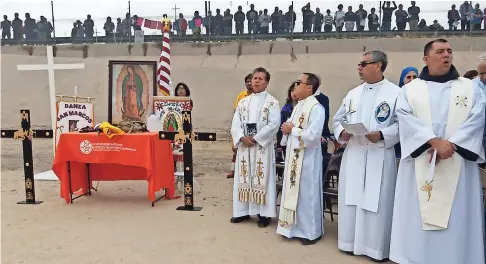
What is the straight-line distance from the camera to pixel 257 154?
17.7 feet

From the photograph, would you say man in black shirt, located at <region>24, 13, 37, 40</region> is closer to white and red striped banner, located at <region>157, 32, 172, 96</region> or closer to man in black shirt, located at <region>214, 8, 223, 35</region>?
man in black shirt, located at <region>214, 8, 223, 35</region>

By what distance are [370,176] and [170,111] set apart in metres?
3.69

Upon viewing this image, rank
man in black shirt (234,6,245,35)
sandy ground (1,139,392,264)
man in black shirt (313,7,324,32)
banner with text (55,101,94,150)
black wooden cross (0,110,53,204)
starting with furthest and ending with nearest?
man in black shirt (234,6,245,35)
man in black shirt (313,7,324,32)
banner with text (55,101,94,150)
black wooden cross (0,110,53,204)
sandy ground (1,139,392,264)

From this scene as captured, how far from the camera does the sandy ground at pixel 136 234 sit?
4457 millimetres

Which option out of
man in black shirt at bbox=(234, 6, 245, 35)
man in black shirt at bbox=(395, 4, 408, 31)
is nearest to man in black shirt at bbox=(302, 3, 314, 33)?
man in black shirt at bbox=(234, 6, 245, 35)

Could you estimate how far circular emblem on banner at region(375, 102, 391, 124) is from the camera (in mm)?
4223

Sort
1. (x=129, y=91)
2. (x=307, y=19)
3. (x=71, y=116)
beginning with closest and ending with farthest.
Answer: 1. (x=71, y=116)
2. (x=129, y=91)
3. (x=307, y=19)

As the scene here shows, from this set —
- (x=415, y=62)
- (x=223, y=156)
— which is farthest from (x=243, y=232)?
(x=415, y=62)

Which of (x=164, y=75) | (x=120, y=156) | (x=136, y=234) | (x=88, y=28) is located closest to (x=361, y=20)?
(x=164, y=75)

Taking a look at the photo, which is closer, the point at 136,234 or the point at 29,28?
the point at 136,234

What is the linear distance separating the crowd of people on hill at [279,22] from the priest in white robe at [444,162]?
13.0 m

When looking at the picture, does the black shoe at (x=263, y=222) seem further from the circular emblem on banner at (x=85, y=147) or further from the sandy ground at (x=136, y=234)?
the circular emblem on banner at (x=85, y=147)

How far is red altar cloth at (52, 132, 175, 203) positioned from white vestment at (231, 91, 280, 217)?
137cm

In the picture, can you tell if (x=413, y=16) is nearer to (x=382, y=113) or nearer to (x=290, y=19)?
(x=290, y=19)
